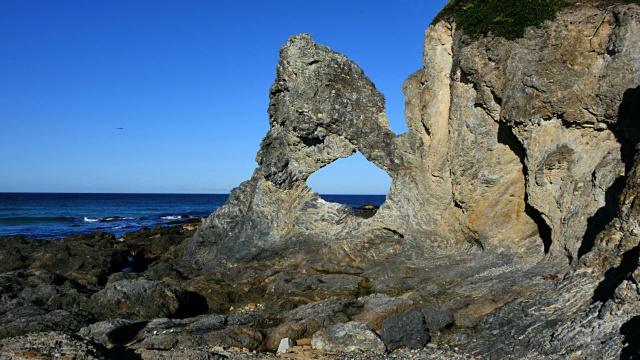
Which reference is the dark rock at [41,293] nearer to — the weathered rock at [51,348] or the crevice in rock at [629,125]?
the weathered rock at [51,348]

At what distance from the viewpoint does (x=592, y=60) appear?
50.2ft

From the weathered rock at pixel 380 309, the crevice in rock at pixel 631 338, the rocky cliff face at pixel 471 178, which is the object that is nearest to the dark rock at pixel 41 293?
the rocky cliff face at pixel 471 178

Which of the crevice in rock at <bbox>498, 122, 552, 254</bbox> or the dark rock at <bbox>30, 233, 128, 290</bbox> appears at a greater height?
the crevice in rock at <bbox>498, 122, 552, 254</bbox>

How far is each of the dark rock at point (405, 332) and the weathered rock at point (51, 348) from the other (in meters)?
6.54

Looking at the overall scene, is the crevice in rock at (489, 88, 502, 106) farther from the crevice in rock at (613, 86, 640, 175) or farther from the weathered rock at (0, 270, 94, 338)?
the weathered rock at (0, 270, 94, 338)

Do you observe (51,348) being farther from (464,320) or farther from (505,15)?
(505,15)

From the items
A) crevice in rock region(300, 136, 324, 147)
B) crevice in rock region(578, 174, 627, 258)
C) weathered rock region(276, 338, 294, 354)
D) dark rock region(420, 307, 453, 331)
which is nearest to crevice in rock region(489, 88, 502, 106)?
crevice in rock region(578, 174, 627, 258)

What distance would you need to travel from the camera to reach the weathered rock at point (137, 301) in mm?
17125

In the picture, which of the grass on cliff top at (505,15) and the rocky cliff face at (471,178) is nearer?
the rocky cliff face at (471,178)

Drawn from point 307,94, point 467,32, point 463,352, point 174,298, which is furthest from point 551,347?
point 307,94

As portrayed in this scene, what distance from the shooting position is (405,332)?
1352 cm

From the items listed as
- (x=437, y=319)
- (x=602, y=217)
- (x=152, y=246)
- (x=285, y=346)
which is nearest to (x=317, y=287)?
(x=285, y=346)

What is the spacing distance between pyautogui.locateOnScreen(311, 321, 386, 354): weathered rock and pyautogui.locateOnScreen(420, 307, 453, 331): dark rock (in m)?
1.57

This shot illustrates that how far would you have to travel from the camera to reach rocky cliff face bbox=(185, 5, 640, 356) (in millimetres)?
14312
